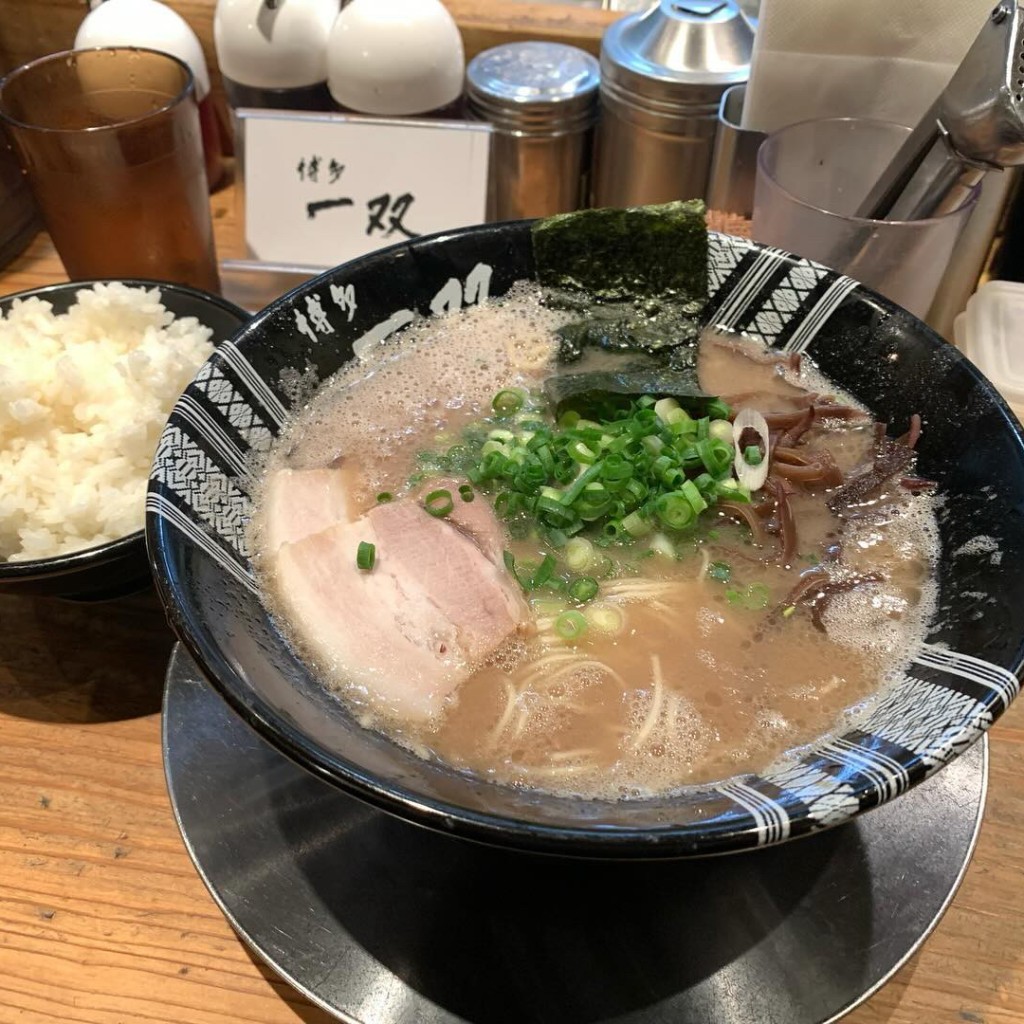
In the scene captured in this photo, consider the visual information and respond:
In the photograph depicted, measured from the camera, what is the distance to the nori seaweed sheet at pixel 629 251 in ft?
5.63

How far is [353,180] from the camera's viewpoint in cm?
224

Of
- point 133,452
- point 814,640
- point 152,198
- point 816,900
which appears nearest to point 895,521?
point 814,640

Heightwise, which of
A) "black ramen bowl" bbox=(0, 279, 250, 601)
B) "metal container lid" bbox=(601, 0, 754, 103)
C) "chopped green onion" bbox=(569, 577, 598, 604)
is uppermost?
"metal container lid" bbox=(601, 0, 754, 103)

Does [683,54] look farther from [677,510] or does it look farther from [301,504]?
[301,504]

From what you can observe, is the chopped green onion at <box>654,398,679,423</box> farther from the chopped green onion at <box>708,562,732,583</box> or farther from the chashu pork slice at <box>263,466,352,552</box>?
the chashu pork slice at <box>263,466,352,552</box>

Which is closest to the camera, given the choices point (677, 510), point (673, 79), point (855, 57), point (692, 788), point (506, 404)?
point (692, 788)

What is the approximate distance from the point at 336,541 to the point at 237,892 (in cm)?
51

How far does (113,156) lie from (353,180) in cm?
54

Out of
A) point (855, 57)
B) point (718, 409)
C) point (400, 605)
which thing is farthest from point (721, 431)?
point (855, 57)

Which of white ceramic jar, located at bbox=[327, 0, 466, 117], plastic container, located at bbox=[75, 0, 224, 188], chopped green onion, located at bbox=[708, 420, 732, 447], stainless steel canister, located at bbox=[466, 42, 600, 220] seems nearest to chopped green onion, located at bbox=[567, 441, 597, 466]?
chopped green onion, located at bbox=[708, 420, 732, 447]

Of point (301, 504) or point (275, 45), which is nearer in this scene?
point (301, 504)

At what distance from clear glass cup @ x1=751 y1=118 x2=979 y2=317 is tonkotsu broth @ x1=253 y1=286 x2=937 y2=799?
0.36 metres

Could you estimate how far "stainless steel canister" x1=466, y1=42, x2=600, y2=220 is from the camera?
224 cm

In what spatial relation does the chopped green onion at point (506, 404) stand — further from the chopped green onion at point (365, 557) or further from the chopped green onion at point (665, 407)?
the chopped green onion at point (365, 557)
